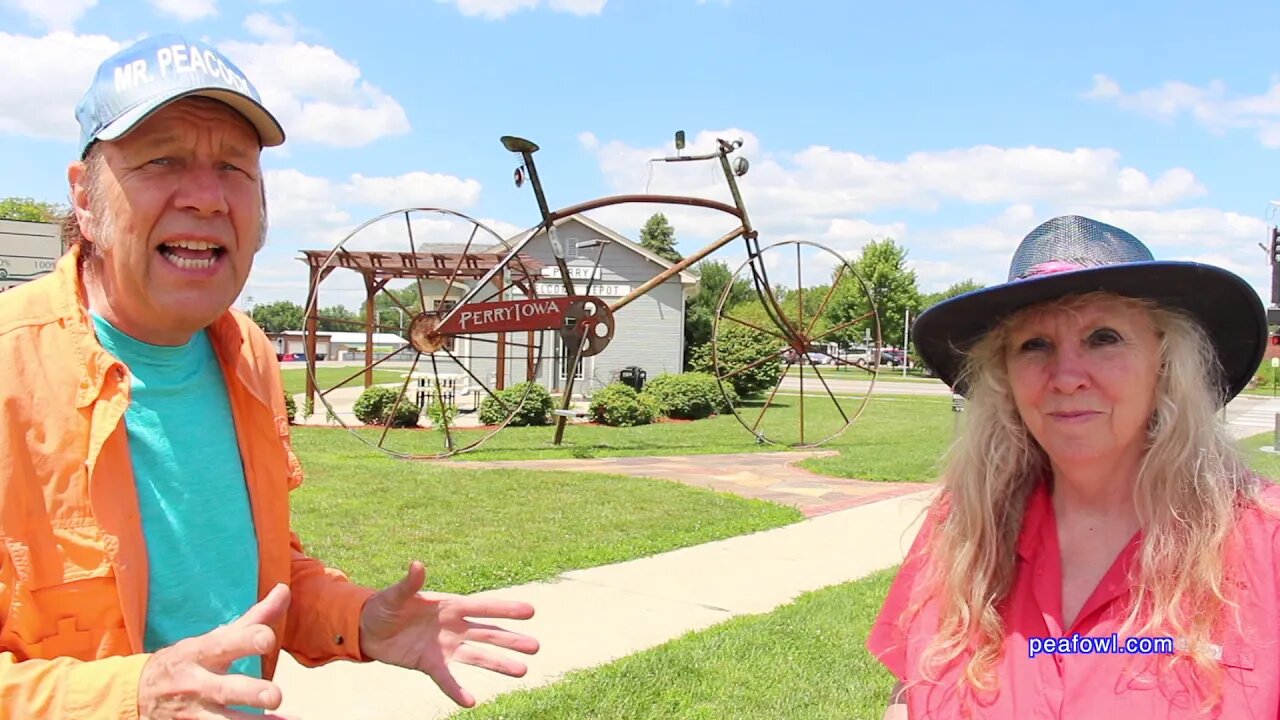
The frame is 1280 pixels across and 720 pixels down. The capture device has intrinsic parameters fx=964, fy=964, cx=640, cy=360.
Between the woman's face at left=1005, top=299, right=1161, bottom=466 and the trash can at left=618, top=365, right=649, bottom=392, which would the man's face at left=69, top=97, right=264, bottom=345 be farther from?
the trash can at left=618, top=365, right=649, bottom=392

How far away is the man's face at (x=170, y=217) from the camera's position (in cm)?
152

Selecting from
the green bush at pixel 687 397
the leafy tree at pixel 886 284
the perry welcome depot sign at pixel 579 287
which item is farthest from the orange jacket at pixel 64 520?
the leafy tree at pixel 886 284

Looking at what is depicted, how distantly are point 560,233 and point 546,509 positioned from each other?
1743cm

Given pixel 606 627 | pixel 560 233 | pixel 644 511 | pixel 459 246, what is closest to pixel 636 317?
pixel 560 233

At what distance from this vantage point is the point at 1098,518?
1.85 m

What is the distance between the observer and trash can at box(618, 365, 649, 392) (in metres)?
22.7

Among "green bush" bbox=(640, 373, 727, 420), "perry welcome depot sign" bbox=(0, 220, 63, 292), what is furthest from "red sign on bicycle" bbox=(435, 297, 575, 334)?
"green bush" bbox=(640, 373, 727, 420)

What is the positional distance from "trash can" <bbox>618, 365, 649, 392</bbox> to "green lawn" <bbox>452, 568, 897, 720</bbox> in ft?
58.9

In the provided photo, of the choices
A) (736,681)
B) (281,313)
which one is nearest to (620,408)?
(736,681)

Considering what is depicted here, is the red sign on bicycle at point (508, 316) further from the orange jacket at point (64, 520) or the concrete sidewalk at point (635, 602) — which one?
the orange jacket at point (64, 520)

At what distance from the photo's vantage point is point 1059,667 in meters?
1.69

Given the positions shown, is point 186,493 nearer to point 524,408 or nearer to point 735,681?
point 735,681

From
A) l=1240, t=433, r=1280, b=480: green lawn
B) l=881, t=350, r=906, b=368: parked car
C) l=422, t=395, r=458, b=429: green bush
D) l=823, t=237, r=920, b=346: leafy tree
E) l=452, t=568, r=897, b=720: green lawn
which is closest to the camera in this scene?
l=452, t=568, r=897, b=720: green lawn

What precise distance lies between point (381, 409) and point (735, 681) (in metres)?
12.5
